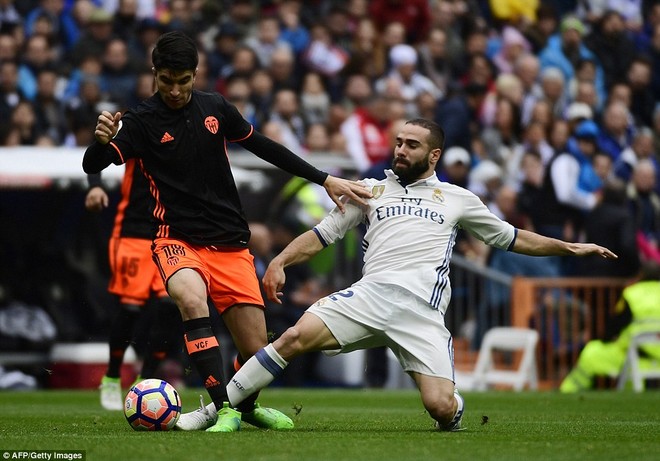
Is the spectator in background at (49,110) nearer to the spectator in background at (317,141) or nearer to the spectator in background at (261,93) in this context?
the spectator in background at (261,93)

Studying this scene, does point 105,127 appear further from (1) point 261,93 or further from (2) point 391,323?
(1) point 261,93

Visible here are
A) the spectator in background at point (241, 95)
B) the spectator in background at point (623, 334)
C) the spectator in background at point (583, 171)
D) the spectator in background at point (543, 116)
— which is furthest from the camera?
the spectator in background at point (543, 116)

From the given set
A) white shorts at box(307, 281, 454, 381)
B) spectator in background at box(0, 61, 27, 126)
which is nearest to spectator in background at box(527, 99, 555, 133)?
spectator in background at box(0, 61, 27, 126)

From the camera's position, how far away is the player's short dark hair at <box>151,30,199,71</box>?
884 centimetres

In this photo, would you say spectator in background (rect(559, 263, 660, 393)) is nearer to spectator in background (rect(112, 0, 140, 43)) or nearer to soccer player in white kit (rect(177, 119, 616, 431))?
soccer player in white kit (rect(177, 119, 616, 431))

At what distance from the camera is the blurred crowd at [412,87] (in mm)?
18344

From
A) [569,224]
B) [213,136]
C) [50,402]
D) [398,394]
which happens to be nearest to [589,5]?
[569,224]

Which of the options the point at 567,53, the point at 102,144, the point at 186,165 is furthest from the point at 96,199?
the point at 567,53

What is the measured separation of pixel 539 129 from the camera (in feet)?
68.1

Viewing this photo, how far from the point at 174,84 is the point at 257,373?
1.95m

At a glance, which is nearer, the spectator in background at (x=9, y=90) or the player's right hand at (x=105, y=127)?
the player's right hand at (x=105, y=127)

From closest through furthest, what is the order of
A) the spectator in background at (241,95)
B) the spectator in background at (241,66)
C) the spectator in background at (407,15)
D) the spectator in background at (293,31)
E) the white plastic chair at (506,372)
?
the white plastic chair at (506,372), the spectator in background at (241,95), the spectator in background at (241,66), the spectator in background at (293,31), the spectator in background at (407,15)

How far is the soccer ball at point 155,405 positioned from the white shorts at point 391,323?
112 cm

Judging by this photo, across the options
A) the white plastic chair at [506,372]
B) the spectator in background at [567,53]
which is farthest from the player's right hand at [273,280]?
the spectator in background at [567,53]
